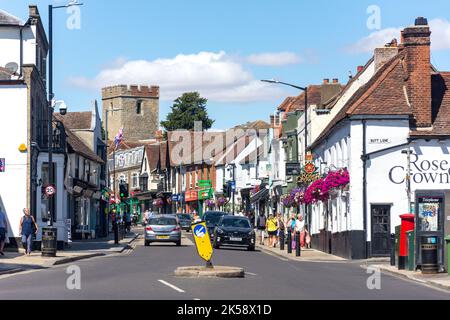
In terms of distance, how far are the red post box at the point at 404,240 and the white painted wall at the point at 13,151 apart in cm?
1660

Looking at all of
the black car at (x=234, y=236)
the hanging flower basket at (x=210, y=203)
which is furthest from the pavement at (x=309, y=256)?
the hanging flower basket at (x=210, y=203)

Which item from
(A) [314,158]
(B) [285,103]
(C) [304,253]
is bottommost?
(C) [304,253]

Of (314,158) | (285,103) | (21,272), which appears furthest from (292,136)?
(21,272)

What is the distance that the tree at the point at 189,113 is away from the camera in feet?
425

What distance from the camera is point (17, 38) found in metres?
46.9

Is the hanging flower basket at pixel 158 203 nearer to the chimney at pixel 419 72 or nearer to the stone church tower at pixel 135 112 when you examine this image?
the stone church tower at pixel 135 112

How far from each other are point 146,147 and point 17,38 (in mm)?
85308

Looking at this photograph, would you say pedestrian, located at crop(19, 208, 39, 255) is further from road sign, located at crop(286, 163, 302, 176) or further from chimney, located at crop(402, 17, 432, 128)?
road sign, located at crop(286, 163, 302, 176)

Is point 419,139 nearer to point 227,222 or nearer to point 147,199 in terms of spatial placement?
point 227,222

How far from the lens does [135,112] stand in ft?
509

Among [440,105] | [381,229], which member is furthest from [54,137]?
[440,105]

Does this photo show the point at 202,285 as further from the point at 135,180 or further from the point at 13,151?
the point at 135,180

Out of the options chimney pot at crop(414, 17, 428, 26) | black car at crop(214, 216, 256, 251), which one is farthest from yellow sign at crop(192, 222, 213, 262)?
black car at crop(214, 216, 256, 251)

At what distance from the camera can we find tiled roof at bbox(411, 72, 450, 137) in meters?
42.2
